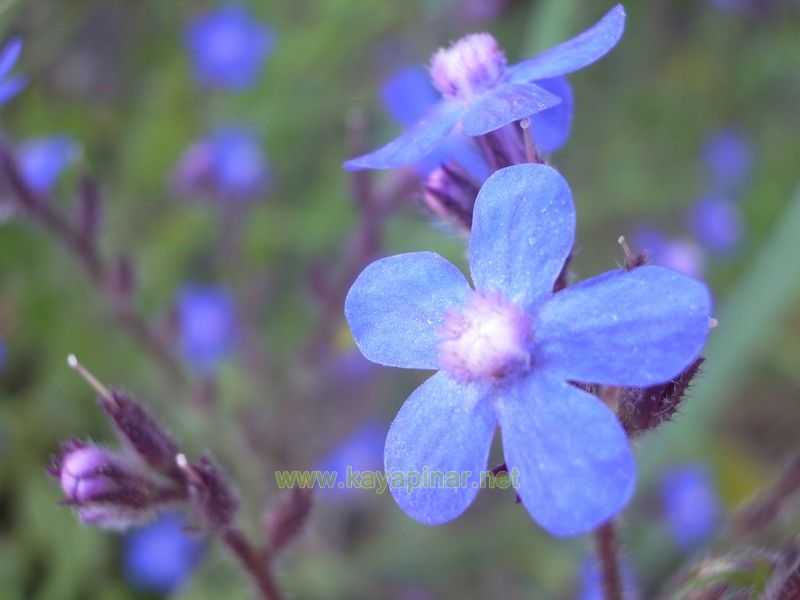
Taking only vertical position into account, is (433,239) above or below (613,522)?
below

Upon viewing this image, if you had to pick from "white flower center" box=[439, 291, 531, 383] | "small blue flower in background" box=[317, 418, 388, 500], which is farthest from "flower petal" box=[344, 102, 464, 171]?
"small blue flower in background" box=[317, 418, 388, 500]

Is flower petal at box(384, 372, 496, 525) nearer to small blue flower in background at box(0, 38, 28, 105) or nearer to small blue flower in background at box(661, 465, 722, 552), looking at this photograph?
small blue flower in background at box(0, 38, 28, 105)

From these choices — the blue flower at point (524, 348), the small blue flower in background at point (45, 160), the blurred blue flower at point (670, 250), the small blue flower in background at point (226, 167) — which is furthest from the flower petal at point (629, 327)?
the small blue flower in background at point (226, 167)

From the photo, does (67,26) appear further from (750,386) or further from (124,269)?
(750,386)

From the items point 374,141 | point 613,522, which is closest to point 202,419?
point 613,522

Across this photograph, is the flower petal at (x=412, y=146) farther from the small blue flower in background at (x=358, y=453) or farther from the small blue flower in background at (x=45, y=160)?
the small blue flower in background at (x=358, y=453)
